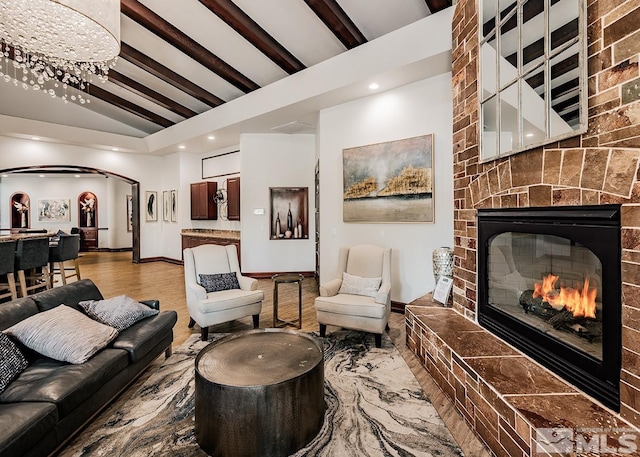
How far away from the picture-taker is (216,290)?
3848 millimetres

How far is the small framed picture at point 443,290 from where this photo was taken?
3287mm

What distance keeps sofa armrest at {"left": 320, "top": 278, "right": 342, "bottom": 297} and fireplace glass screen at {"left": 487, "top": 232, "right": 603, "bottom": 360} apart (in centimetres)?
166

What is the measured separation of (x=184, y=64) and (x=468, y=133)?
4.71 metres

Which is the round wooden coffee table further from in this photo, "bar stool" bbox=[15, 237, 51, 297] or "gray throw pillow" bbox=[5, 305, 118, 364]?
"bar stool" bbox=[15, 237, 51, 297]

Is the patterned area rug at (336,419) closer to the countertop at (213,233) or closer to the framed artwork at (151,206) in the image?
the countertop at (213,233)

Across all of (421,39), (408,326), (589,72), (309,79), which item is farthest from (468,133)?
(309,79)

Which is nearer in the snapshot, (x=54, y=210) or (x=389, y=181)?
(x=389, y=181)

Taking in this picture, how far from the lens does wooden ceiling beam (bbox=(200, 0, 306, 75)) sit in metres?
3.93

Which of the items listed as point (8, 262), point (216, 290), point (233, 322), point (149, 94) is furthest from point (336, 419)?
point (149, 94)

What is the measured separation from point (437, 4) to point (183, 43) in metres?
3.44

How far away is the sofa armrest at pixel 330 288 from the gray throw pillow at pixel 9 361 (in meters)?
2.48

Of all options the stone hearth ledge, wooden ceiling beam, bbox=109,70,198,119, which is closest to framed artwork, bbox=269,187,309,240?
wooden ceiling beam, bbox=109,70,198,119

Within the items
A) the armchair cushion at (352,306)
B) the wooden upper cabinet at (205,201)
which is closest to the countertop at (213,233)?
the wooden upper cabinet at (205,201)

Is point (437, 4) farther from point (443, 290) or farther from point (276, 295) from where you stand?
point (276, 295)
